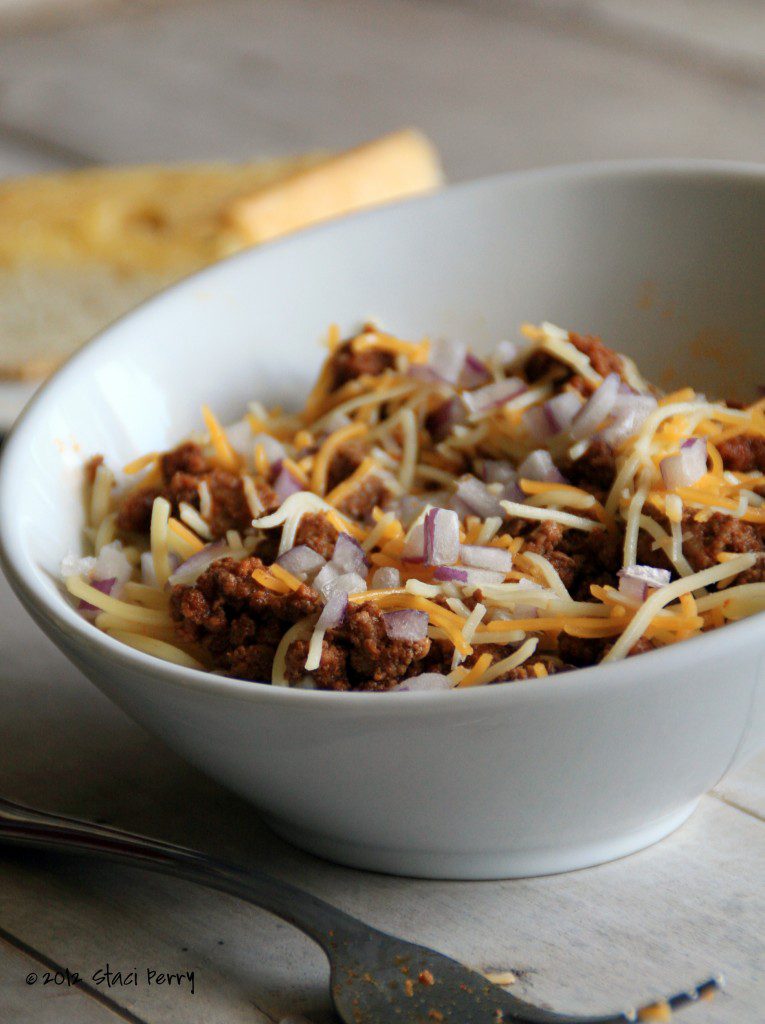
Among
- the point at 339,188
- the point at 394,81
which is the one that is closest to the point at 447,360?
the point at 339,188

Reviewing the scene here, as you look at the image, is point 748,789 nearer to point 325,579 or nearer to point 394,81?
point 325,579

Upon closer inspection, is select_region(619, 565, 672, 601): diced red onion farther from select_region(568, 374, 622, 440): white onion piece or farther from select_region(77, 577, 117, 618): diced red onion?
select_region(77, 577, 117, 618): diced red onion

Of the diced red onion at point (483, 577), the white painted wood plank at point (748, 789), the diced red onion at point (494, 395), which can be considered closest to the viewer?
the diced red onion at point (483, 577)

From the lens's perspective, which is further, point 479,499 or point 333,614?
point 479,499

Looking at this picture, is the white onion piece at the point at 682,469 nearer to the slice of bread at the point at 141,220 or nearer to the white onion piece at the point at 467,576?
the white onion piece at the point at 467,576

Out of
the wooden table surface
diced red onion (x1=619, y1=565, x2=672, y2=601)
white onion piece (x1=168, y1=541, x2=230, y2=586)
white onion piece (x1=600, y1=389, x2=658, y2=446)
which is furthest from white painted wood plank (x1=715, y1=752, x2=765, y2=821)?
white onion piece (x1=168, y1=541, x2=230, y2=586)

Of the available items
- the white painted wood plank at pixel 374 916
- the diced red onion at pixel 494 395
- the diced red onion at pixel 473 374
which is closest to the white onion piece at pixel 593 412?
the diced red onion at pixel 494 395

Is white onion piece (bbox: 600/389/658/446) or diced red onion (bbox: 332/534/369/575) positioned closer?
diced red onion (bbox: 332/534/369/575)
